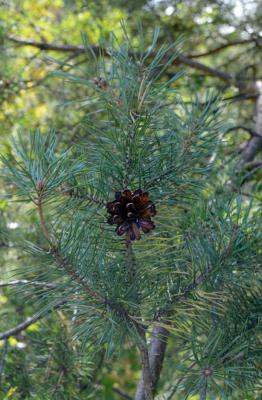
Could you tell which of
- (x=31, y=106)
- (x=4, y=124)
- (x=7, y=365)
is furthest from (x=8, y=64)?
(x=7, y=365)

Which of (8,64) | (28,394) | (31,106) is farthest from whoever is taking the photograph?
(31,106)

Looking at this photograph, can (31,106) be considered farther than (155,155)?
Yes

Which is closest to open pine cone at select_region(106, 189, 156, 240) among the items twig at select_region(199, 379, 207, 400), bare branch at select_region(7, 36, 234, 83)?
twig at select_region(199, 379, 207, 400)

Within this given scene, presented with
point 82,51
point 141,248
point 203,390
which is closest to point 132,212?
point 141,248

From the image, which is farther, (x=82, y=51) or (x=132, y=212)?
(x=82, y=51)

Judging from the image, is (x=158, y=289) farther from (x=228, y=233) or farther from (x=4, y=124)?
(x=4, y=124)

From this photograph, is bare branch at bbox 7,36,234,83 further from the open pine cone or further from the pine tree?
the open pine cone

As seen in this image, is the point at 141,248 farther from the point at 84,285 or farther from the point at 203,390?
the point at 203,390

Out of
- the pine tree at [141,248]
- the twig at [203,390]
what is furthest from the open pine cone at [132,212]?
the twig at [203,390]

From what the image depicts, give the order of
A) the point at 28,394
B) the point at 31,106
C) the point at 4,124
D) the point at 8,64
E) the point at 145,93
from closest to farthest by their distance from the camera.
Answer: the point at 145,93 < the point at 28,394 < the point at 8,64 < the point at 4,124 < the point at 31,106
